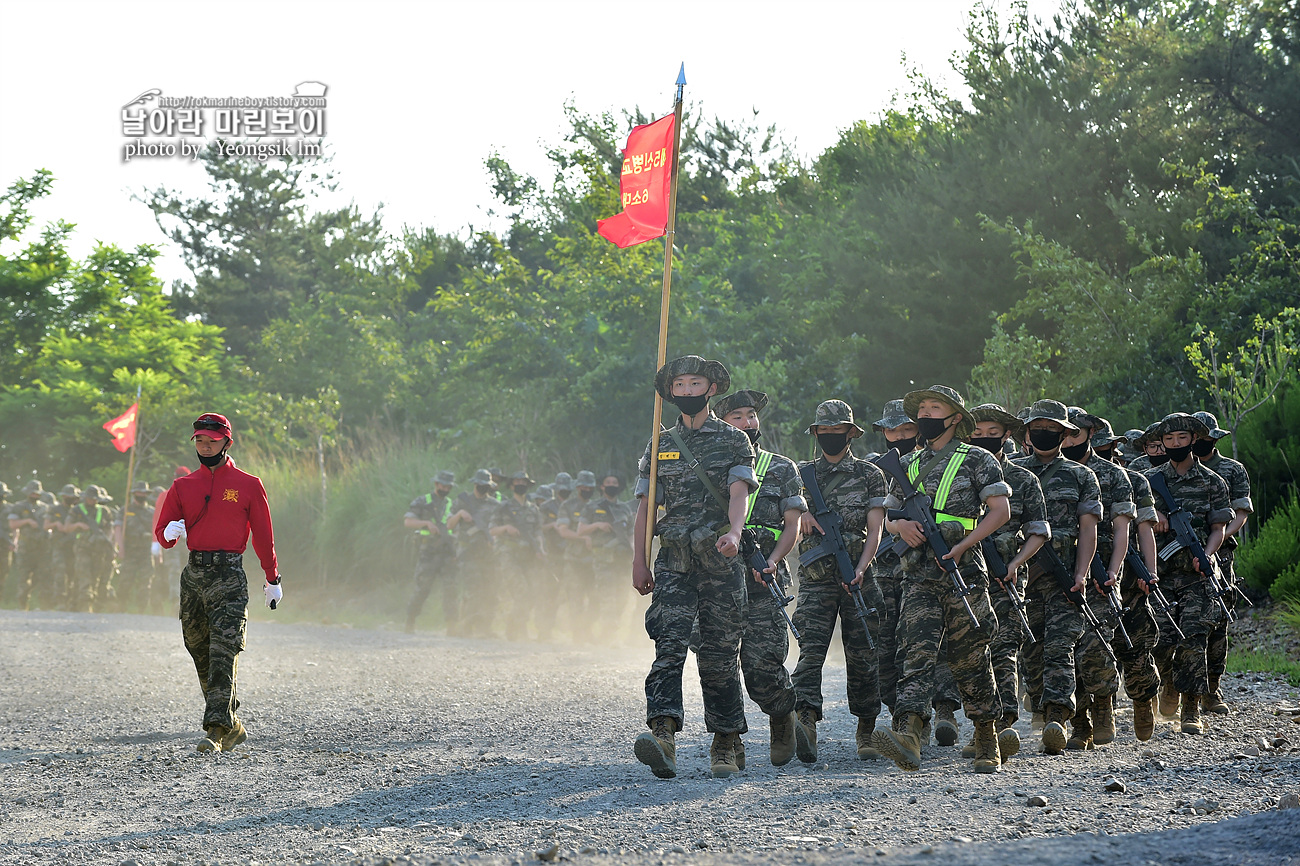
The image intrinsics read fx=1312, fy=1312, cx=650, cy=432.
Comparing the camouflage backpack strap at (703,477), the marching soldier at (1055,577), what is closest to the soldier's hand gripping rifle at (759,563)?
the camouflage backpack strap at (703,477)

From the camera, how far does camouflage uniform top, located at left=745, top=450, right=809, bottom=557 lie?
7.66 metres

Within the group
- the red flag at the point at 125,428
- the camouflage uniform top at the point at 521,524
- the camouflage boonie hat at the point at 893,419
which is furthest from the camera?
the red flag at the point at 125,428

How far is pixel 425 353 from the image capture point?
4200 cm

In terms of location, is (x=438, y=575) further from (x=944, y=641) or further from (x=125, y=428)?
(x=944, y=641)

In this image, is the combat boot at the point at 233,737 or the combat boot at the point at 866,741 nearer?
the combat boot at the point at 866,741

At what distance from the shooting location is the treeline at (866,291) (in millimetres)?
19828

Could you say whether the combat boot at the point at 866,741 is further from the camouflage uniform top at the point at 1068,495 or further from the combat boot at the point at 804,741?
the camouflage uniform top at the point at 1068,495

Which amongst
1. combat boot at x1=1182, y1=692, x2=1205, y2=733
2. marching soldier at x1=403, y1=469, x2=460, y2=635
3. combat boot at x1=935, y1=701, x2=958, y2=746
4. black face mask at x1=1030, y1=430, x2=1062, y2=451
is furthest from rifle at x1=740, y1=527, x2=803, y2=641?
marching soldier at x1=403, y1=469, x2=460, y2=635

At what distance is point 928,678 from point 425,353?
36093mm

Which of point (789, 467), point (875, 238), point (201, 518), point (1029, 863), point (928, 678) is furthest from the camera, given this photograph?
point (875, 238)

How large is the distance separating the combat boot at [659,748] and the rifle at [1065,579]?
2669mm

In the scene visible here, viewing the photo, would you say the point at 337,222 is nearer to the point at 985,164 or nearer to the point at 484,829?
the point at 985,164

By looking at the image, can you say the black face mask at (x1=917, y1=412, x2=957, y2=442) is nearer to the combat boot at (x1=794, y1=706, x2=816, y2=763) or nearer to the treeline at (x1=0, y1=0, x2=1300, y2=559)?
the combat boot at (x1=794, y1=706, x2=816, y2=763)

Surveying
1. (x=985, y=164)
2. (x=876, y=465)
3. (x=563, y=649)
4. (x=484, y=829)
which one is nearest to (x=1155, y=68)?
(x=985, y=164)
